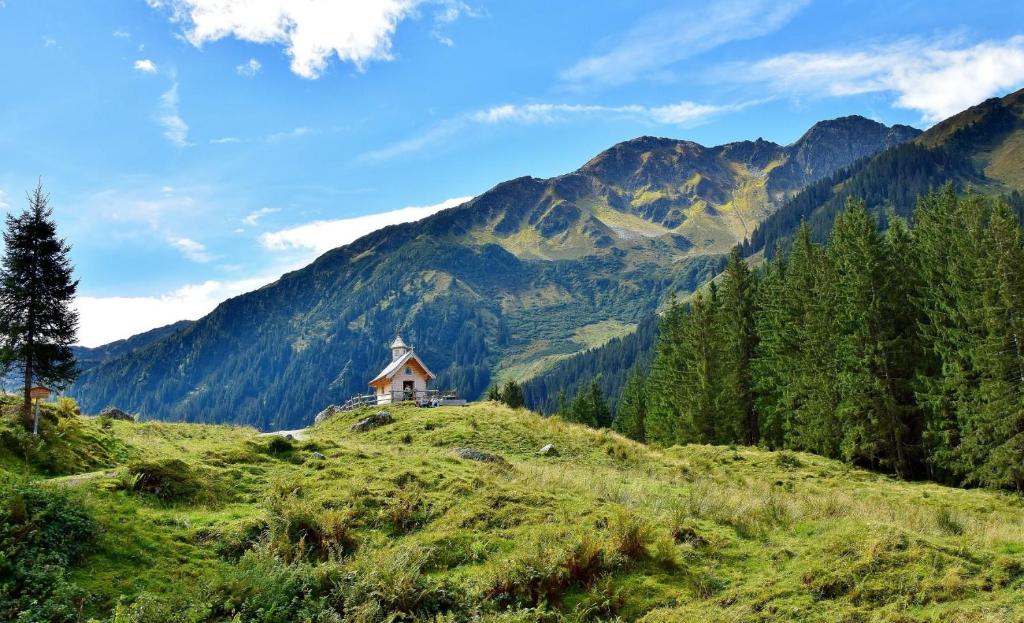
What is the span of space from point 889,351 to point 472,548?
33056mm

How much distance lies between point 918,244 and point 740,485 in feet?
93.5

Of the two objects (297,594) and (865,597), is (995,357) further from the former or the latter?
(297,594)

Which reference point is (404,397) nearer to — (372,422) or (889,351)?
(372,422)

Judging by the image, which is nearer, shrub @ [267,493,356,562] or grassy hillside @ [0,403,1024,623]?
grassy hillside @ [0,403,1024,623]

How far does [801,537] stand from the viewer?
42.8ft

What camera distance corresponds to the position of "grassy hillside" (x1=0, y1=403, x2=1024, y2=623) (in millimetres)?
9664

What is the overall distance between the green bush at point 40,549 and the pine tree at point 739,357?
151 feet

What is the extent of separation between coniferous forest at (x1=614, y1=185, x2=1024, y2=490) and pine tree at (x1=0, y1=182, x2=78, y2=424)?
39.3 meters

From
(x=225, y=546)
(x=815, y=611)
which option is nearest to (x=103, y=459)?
(x=225, y=546)

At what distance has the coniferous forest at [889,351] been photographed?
29.1 metres

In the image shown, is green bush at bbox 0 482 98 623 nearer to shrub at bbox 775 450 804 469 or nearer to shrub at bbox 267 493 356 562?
shrub at bbox 267 493 356 562

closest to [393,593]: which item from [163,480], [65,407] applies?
[163,480]

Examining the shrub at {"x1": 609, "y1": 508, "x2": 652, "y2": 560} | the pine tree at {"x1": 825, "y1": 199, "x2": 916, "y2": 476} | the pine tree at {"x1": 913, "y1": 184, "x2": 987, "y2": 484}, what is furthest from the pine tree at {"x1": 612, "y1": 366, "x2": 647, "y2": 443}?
the shrub at {"x1": 609, "y1": 508, "x2": 652, "y2": 560}

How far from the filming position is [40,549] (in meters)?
9.73
